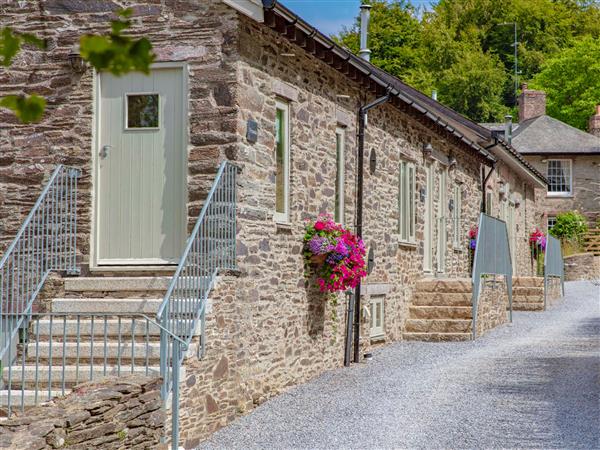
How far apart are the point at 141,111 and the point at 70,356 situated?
2.84 m

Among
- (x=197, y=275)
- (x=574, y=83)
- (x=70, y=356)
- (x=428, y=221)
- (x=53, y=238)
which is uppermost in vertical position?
(x=574, y=83)

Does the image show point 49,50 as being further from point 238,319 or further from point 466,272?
point 466,272

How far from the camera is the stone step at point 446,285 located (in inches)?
676

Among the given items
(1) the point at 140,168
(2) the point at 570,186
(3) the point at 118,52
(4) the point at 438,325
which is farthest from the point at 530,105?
(3) the point at 118,52

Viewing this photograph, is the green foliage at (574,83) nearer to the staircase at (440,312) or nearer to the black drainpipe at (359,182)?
the staircase at (440,312)

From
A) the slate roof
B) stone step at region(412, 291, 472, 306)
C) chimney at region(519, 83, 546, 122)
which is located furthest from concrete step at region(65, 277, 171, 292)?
chimney at region(519, 83, 546, 122)

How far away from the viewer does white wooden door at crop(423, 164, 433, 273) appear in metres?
18.7

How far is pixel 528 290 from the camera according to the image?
2348 cm

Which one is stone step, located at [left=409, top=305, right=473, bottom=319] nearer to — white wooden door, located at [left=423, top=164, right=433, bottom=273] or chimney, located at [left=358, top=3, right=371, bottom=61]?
white wooden door, located at [left=423, top=164, right=433, bottom=273]

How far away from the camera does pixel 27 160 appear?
10.6 meters

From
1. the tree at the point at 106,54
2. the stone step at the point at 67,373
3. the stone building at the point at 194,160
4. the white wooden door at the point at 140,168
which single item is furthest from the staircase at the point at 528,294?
the tree at the point at 106,54

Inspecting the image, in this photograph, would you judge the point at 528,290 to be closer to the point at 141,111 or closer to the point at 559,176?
the point at 141,111

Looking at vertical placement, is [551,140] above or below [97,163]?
above

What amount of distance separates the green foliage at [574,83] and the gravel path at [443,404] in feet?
123
